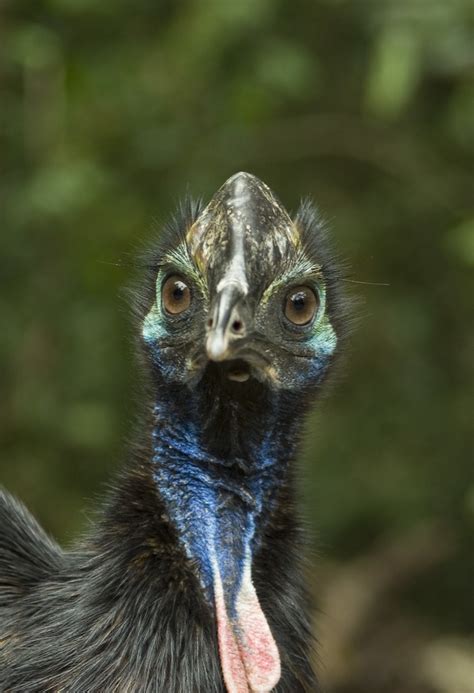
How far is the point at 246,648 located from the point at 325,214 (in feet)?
8.82

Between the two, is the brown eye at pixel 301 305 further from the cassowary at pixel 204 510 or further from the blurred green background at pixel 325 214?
the blurred green background at pixel 325 214

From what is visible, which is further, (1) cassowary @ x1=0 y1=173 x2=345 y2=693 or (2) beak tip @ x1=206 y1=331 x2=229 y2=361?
(1) cassowary @ x1=0 y1=173 x2=345 y2=693

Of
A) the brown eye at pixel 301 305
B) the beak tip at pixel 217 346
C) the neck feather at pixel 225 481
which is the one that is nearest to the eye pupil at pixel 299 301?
the brown eye at pixel 301 305

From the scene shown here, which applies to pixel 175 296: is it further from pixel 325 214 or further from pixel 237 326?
pixel 325 214

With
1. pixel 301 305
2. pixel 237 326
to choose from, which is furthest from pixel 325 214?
pixel 237 326

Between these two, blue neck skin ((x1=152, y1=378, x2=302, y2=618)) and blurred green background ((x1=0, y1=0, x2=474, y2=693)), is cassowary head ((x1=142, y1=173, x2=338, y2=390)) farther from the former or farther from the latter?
blurred green background ((x1=0, y1=0, x2=474, y2=693))

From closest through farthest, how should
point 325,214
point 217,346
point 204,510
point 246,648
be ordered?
point 217,346 → point 246,648 → point 204,510 → point 325,214

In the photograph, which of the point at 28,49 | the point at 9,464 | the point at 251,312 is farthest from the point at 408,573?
the point at 251,312

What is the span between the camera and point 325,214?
16.4ft

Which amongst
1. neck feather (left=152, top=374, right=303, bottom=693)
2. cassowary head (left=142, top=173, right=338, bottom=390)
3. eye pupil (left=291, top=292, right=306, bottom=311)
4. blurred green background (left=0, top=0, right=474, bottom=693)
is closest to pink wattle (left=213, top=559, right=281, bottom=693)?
neck feather (left=152, top=374, right=303, bottom=693)

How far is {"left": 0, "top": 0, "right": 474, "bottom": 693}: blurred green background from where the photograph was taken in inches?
203

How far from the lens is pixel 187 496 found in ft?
8.70

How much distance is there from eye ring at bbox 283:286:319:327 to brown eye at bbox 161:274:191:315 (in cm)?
19

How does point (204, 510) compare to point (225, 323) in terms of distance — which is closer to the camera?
point (225, 323)
